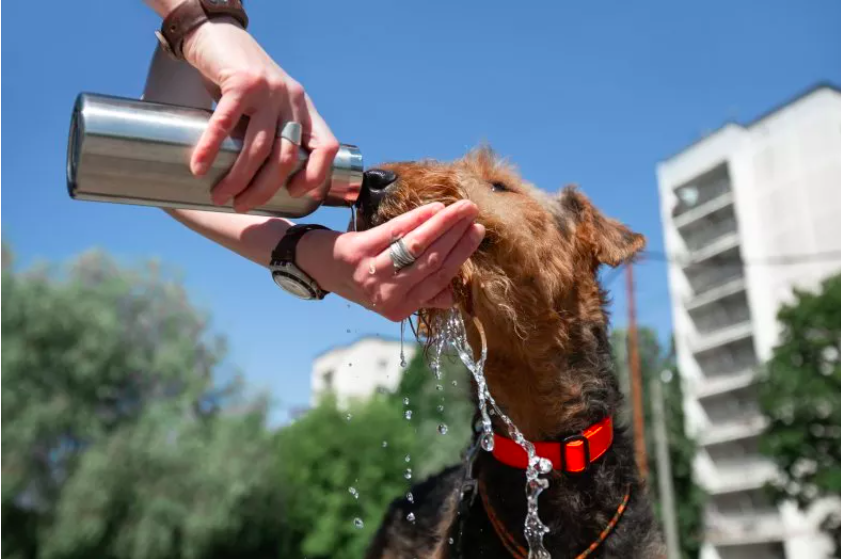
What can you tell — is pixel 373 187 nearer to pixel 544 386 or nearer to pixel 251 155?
pixel 251 155

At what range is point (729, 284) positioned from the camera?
56.6m

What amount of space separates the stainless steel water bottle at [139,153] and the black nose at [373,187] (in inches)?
22.4

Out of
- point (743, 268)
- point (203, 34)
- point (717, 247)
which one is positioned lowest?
point (203, 34)

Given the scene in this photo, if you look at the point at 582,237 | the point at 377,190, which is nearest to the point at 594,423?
the point at 582,237

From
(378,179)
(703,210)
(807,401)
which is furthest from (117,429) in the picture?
(703,210)

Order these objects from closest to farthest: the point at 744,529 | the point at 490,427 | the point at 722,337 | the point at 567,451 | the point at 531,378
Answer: the point at 567,451 < the point at 490,427 < the point at 531,378 < the point at 744,529 < the point at 722,337

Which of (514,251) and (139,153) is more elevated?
(514,251)

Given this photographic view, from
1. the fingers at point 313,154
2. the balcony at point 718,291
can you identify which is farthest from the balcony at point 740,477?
the fingers at point 313,154

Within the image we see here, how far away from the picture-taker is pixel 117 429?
23.5 m

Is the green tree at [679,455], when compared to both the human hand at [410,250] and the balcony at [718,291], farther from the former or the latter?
the human hand at [410,250]

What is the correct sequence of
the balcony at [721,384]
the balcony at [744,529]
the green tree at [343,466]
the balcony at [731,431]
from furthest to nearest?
the balcony at [721,384] → the balcony at [731,431] → the balcony at [744,529] → the green tree at [343,466]

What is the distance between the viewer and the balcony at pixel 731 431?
52031 millimetres

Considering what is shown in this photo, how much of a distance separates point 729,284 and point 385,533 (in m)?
56.8

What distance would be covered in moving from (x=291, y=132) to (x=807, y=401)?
121ft
